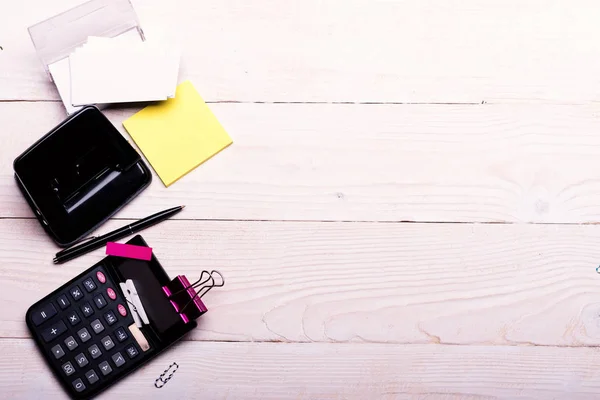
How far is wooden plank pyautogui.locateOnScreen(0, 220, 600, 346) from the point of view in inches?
31.3

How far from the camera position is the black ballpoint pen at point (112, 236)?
789 mm

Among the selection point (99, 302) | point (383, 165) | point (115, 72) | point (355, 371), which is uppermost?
point (115, 72)

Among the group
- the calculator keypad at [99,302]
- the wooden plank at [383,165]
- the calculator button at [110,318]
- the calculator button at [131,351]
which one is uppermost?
the wooden plank at [383,165]

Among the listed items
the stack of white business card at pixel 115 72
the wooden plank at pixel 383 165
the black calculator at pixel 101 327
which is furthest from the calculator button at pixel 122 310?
the stack of white business card at pixel 115 72

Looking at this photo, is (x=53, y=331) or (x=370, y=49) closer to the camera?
(x=53, y=331)

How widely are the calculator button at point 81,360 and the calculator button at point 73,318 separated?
0.04 meters

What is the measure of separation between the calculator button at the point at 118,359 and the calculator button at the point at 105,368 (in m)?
0.01

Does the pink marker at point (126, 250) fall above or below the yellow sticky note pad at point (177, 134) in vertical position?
below

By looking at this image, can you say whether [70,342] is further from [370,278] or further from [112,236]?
[370,278]

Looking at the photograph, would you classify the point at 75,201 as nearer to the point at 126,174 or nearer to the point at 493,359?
the point at 126,174

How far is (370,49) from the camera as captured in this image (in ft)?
2.84

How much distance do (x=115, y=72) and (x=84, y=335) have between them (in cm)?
35

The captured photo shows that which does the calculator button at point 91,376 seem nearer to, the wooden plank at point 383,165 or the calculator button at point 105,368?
the calculator button at point 105,368

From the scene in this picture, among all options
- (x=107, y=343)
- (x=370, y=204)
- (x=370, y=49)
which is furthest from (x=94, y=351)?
(x=370, y=49)
